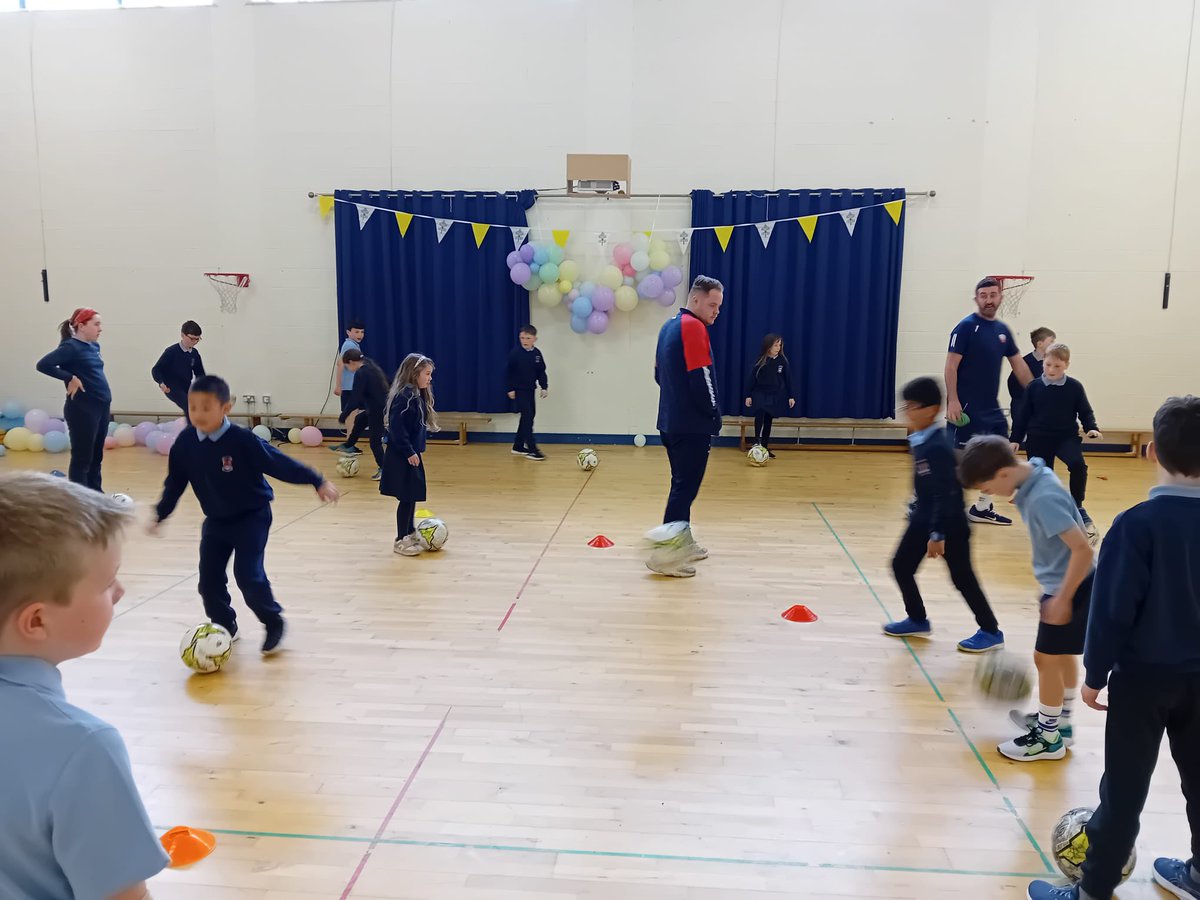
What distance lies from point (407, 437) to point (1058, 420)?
439 cm

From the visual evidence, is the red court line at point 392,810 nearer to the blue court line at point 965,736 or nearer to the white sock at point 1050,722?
the blue court line at point 965,736

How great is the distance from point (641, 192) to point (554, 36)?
6.60 feet

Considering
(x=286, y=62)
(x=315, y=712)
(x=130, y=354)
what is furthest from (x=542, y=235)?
(x=315, y=712)

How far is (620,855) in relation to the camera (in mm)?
2275

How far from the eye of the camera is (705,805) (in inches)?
99.3

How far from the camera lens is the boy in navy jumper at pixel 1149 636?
1751 millimetres

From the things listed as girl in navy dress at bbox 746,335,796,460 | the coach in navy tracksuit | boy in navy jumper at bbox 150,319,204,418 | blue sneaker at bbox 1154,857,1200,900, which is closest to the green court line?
blue sneaker at bbox 1154,857,1200,900

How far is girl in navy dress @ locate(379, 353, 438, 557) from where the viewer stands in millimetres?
5125

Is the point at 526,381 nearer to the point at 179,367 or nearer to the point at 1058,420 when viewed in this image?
the point at 179,367

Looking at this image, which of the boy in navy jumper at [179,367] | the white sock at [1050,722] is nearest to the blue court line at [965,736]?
the white sock at [1050,722]

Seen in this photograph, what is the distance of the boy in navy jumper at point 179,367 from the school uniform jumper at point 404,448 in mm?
3317

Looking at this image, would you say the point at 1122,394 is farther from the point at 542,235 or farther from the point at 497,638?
the point at 497,638

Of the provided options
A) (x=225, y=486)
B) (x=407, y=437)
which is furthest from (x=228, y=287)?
(x=225, y=486)

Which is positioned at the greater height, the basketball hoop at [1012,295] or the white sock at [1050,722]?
the basketball hoop at [1012,295]
